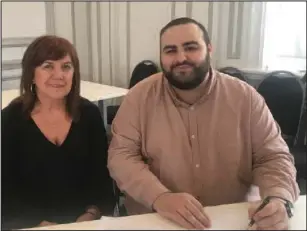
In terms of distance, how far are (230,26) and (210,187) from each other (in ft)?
1.76

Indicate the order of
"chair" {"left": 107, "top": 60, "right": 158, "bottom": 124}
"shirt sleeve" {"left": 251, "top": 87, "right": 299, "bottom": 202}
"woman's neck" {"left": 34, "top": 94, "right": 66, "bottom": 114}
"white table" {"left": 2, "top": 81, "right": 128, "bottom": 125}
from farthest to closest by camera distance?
"white table" {"left": 2, "top": 81, "right": 128, "bottom": 125}
"chair" {"left": 107, "top": 60, "right": 158, "bottom": 124}
"woman's neck" {"left": 34, "top": 94, "right": 66, "bottom": 114}
"shirt sleeve" {"left": 251, "top": 87, "right": 299, "bottom": 202}

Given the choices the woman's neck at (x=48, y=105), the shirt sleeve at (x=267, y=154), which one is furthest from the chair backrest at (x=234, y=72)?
the woman's neck at (x=48, y=105)

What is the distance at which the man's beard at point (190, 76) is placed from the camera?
41.2 inches

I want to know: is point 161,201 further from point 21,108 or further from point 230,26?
point 230,26

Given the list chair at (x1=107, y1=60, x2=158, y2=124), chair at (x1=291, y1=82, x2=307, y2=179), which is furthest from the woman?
chair at (x1=291, y1=82, x2=307, y2=179)

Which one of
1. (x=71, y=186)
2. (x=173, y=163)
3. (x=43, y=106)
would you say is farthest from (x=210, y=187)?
(x=43, y=106)

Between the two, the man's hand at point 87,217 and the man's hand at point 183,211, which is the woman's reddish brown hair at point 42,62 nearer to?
the man's hand at point 87,217

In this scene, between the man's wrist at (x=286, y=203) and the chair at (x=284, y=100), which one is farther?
the chair at (x=284, y=100)

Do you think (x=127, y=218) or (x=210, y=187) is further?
(x=210, y=187)

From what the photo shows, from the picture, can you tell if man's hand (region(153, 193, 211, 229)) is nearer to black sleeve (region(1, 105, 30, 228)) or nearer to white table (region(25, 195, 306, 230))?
white table (region(25, 195, 306, 230))

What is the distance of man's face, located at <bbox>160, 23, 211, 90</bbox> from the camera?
3.31 feet

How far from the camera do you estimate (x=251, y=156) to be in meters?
1.08

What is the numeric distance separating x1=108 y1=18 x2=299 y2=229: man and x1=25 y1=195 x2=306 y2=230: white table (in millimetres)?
163

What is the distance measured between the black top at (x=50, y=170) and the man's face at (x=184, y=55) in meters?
0.25
